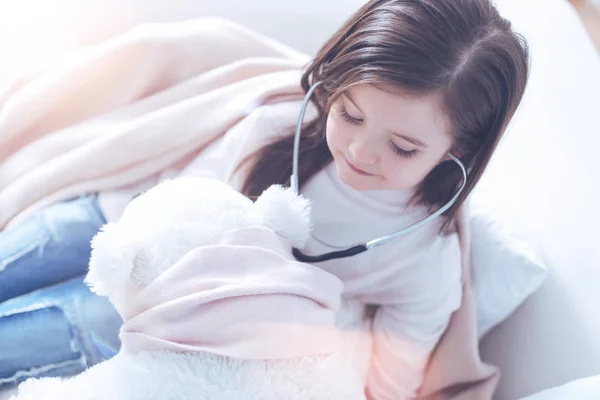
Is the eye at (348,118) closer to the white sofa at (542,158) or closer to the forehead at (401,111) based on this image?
the forehead at (401,111)

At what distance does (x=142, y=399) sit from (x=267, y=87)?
1.79ft

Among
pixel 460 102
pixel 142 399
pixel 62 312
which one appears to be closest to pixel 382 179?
pixel 460 102

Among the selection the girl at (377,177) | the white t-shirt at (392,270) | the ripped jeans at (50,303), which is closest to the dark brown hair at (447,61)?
the girl at (377,177)

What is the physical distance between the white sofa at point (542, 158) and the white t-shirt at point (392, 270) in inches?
5.4

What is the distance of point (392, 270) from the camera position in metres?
0.76

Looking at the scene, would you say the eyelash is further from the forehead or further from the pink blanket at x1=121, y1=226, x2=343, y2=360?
the pink blanket at x1=121, y1=226, x2=343, y2=360

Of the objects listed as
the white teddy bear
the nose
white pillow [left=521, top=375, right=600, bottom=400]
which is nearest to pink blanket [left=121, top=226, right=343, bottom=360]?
the white teddy bear

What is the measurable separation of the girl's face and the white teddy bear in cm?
11

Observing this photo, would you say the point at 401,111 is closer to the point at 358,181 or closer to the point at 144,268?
the point at 358,181

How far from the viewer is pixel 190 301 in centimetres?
53

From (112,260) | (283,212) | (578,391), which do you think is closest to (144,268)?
(112,260)

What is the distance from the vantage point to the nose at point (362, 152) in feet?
2.01

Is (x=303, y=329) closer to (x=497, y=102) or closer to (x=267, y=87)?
(x=497, y=102)

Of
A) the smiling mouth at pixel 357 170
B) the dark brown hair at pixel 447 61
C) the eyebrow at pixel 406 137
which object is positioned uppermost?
the dark brown hair at pixel 447 61
